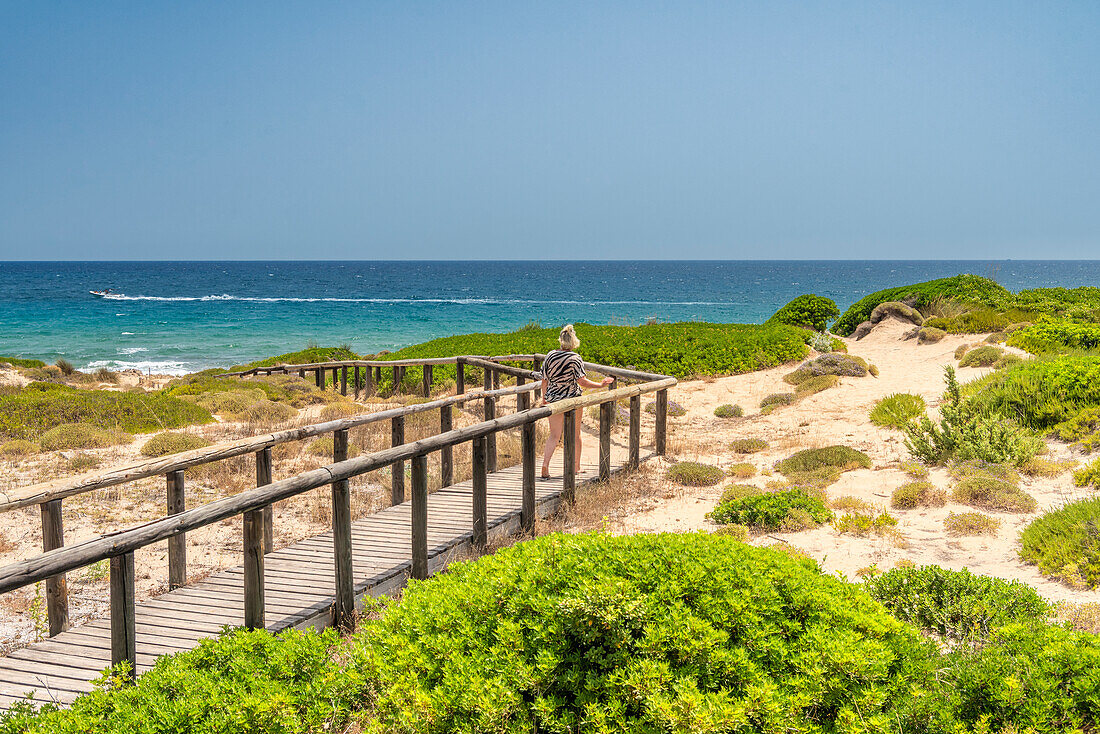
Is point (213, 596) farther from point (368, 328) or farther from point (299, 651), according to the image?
point (368, 328)

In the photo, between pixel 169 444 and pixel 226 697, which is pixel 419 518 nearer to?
pixel 226 697

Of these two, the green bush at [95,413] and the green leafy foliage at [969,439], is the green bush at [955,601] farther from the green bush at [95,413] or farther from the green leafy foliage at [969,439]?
the green bush at [95,413]

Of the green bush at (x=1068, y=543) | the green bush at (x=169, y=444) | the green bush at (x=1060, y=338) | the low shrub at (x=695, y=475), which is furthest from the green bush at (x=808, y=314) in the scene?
the green bush at (x=169, y=444)

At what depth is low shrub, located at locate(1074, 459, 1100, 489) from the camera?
306 inches

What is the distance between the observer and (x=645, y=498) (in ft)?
28.6

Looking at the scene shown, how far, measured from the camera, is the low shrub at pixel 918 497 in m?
7.75

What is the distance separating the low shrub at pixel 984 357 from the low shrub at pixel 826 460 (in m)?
7.33

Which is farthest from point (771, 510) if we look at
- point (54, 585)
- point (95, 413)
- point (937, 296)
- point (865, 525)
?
point (937, 296)

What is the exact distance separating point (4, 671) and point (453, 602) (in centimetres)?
278

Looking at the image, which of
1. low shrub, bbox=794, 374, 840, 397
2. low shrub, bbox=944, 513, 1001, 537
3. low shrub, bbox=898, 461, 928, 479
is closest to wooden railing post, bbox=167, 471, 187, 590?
low shrub, bbox=944, 513, 1001, 537

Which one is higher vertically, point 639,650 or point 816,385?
point 639,650

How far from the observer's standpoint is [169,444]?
11164 millimetres

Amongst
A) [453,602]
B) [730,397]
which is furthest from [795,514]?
[730,397]

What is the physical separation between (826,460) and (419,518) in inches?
244
